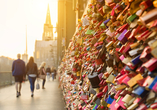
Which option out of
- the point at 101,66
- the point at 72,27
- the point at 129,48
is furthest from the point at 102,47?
the point at 72,27

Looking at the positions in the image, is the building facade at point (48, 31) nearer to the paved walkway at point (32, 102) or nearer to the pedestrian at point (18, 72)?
the pedestrian at point (18, 72)

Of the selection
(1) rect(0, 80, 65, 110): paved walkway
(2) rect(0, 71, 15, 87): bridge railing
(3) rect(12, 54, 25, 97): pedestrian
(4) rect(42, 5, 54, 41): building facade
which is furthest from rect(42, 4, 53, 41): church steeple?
(1) rect(0, 80, 65, 110): paved walkway

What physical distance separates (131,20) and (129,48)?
0.15 m

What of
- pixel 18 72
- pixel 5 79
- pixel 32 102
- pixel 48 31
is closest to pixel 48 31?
pixel 48 31

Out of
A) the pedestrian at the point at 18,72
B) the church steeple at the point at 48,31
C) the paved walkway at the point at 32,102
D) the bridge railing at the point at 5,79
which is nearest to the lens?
the paved walkway at the point at 32,102

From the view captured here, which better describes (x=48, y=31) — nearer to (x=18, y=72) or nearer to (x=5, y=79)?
(x=5, y=79)

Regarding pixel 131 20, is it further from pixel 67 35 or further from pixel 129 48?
pixel 67 35

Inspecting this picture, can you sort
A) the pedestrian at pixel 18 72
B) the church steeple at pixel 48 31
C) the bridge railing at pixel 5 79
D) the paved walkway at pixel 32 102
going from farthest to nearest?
1. the church steeple at pixel 48 31
2. the bridge railing at pixel 5 79
3. the pedestrian at pixel 18 72
4. the paved walkway at pixel 32 102

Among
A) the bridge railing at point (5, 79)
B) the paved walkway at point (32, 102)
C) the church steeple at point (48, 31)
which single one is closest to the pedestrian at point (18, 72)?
the paved walkway at point (32, 102)

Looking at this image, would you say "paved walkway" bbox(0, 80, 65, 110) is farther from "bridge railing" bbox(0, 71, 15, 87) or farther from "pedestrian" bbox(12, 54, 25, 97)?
"bridge railing" bbox(0, 71, 15, 87)

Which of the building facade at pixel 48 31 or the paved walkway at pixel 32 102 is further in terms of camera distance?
the building facade at pixel 48 31

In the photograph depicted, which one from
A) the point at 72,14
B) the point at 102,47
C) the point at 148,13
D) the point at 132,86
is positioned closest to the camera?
the point at 148,13

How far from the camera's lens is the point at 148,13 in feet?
3.19

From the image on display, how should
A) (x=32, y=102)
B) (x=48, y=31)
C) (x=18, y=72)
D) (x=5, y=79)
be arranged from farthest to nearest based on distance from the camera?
(x=48, y=31) → (x=5, y=79) → (x=18, y=72) → (x=32, y=102)
